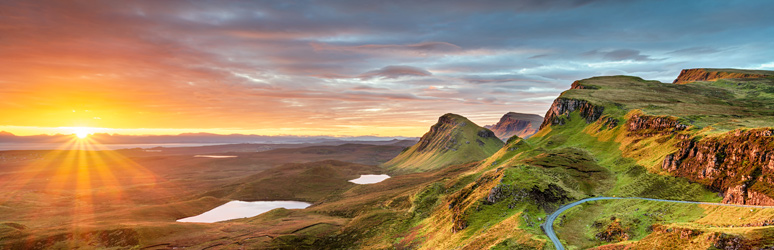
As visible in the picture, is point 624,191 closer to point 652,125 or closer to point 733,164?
point 733,164

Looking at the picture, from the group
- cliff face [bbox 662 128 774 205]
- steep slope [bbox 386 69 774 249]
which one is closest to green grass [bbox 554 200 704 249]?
steep slope [bbox 386 69 774 249]

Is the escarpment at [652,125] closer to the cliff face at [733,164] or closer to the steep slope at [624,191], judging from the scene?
the steep slope at [624,191]

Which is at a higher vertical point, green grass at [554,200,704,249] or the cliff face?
the cliff face

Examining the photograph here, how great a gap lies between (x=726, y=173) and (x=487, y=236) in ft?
249

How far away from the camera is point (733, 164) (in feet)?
308

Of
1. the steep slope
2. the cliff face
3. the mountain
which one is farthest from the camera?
the cliff face

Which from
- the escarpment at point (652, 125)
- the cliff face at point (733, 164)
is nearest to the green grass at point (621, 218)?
the cliff face at point (733, 164)

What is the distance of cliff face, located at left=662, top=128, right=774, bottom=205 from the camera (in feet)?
270

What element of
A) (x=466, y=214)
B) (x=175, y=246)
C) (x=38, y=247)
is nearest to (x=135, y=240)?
(x=175, y=246)

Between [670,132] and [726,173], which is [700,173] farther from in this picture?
[670,132]

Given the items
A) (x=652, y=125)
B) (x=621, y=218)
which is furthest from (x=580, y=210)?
(x=652, y=125)

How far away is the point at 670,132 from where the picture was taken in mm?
137625

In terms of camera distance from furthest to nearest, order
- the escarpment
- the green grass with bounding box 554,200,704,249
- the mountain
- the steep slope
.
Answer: the escarpment → the green grass with bounding box 554,200,704,249 → the steep slope → the mountain

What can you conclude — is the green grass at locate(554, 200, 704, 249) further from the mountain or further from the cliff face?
the cliff face
